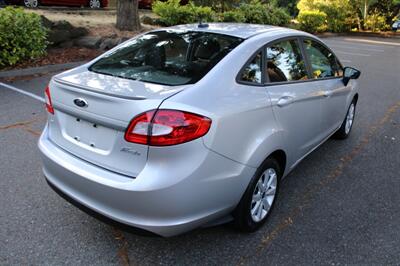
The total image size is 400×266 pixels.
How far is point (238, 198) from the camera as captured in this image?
2803mm

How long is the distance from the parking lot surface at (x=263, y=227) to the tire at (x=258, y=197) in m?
0.11

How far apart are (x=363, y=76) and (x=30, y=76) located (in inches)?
321

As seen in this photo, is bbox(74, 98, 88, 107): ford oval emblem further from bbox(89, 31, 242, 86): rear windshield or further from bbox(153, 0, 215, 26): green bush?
bbox(153, 0, 215, 26): green bush

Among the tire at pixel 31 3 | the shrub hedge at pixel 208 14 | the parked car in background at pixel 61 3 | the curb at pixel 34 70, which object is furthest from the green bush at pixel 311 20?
the curb at pixel 34 70

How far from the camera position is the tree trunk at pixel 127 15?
12023mm

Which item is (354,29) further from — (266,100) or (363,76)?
(266,100)

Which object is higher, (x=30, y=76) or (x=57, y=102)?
(x=57, y=102)

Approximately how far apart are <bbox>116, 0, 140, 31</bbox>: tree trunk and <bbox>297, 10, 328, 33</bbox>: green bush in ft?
42.4

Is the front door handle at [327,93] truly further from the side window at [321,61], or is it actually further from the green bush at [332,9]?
the green bush at [332,9]

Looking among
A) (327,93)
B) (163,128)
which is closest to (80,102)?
(163,128)

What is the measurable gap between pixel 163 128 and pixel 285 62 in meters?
1.66

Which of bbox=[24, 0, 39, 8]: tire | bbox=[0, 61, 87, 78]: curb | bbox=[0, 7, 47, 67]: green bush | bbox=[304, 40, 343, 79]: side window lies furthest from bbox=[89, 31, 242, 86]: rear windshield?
bbox=[24, 0, 39, 8]: tire

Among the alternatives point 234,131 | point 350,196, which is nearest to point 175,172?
point 234,131

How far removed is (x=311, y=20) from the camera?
2227cm
